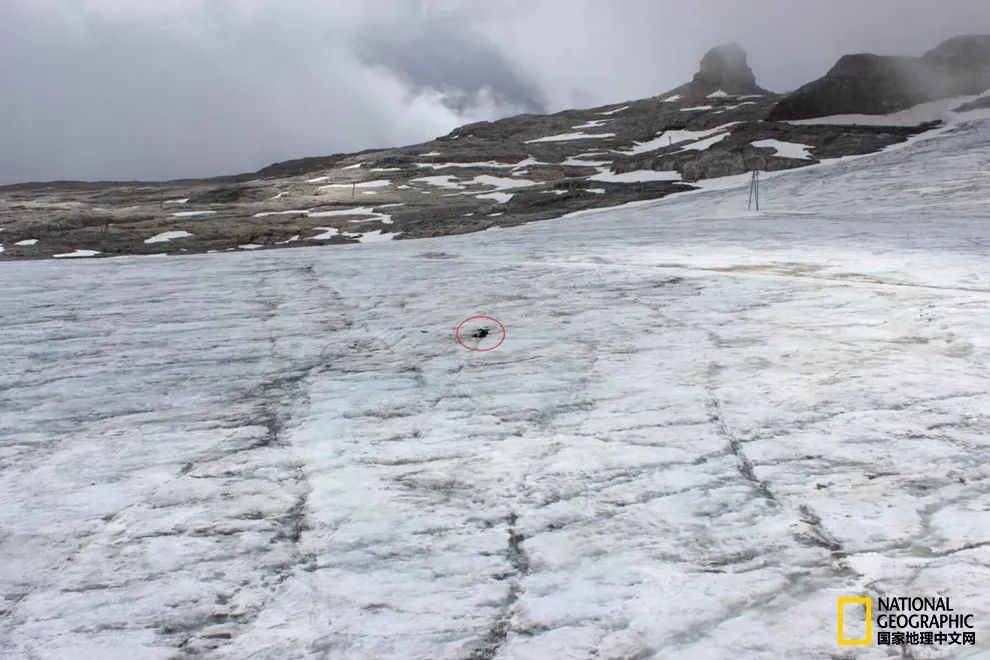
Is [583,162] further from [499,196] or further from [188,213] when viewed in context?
[188,213]

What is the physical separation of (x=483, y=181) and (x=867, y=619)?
46.5 m

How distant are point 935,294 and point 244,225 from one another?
33.0 metres

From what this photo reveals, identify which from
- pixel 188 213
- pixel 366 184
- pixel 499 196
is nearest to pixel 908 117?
pixel 499 196

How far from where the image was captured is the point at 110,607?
3.57m

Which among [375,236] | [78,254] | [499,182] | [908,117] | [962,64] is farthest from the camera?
[962,64]

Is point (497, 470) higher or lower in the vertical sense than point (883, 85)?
lower

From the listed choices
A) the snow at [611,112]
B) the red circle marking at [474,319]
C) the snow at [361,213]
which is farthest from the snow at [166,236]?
the snow at [611,112]

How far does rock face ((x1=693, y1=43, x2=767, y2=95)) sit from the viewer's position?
8938cm

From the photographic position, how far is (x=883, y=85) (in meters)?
53.4

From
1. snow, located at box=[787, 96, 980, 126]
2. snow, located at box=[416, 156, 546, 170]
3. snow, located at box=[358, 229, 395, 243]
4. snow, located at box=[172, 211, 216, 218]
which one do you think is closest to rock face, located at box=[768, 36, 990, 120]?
snow, located at box=[787, 96, 980, 126]

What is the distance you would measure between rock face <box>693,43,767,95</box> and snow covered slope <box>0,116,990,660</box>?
88.3m

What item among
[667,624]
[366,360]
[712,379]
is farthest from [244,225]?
[667,624]

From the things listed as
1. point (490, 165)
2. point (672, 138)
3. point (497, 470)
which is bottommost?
point (497, 470)

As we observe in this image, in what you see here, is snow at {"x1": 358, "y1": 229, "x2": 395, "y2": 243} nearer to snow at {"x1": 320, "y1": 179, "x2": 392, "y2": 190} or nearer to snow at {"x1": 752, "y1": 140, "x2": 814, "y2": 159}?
snow at {"x1": 320, "y1": 179, "x2": 392, "y2": 190}
